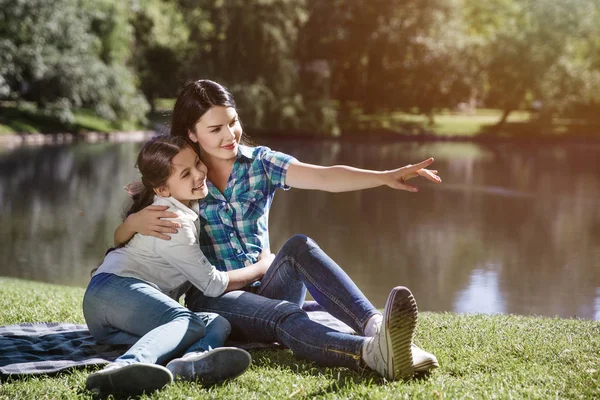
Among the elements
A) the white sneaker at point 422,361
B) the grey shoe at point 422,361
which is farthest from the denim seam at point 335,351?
the grey shoe at point 422,361

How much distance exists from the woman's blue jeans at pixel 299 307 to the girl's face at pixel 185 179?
1.51 feet

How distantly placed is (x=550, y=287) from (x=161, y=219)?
5588 millimetres

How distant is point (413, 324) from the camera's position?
2.87 m

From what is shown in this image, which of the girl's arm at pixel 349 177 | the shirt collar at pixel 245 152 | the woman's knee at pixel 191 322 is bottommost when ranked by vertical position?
the woman's knee at pixel 191 322

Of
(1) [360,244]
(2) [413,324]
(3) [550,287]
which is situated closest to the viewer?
(2) [413,324]

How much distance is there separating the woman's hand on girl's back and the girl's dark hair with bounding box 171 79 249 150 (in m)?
0.42

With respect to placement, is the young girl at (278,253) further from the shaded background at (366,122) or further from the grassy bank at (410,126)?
the grassy bank at (410,126)

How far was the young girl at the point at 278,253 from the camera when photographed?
302 centimetres

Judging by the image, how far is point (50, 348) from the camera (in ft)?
11.4

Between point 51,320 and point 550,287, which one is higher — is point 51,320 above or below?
above

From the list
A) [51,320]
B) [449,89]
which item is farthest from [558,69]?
[51,320]

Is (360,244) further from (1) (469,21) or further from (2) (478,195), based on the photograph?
(1) (469,21)

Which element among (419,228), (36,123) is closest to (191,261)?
(419,228)

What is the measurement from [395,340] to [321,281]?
0.54m
